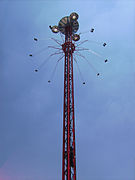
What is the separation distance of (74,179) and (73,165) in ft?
6.44

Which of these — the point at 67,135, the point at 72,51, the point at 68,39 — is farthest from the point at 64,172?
the point at 68,39

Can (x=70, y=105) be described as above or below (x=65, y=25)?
below

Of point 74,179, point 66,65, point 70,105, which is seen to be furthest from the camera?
point 66,65

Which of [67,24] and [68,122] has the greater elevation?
[67,24]

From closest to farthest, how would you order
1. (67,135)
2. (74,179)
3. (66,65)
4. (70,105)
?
(74,179) → (67,135) → (70,105) → (66,65)

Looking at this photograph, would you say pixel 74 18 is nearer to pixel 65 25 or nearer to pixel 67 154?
pixel 65 25

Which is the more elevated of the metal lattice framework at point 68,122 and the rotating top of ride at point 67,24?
the rotating top of ride at point 67,24

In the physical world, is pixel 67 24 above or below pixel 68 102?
above

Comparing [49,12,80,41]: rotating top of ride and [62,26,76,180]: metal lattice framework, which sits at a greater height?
[49,12,80,41]: rotating top of ride

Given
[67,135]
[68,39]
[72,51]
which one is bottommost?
[67,135]

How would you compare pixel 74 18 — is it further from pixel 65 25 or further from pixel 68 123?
pixel 68 123

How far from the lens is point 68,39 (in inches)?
1556

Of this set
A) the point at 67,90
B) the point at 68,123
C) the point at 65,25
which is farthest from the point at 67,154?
the point at 65,25

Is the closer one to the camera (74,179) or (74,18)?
(74,179)
